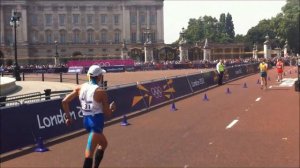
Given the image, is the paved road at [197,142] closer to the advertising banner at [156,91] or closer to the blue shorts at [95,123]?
the advertising banner at [156,91]

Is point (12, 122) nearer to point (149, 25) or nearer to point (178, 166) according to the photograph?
point (178, 166)

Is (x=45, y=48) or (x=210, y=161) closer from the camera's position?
(x=210, y=161)

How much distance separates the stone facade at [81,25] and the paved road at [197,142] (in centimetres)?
12483

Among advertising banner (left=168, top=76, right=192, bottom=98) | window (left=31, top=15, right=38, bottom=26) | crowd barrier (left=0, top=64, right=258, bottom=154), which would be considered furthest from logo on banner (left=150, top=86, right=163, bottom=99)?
window (left=31, top=15, right=38, bottom=26)

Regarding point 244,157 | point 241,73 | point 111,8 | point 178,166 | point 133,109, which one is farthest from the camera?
point 111,8

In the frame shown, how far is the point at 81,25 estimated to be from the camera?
15000 cm

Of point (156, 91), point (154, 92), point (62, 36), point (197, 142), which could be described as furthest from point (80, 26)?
point (197, 142)

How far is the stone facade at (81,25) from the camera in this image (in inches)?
5620

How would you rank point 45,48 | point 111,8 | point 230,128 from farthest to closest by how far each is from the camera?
1. point 111,8
2. point 45,48
3. point 230,128

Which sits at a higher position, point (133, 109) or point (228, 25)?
point (228, 25)

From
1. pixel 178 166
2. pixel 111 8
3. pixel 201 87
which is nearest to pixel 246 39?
pixel 111 8

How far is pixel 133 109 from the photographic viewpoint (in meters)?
20.7

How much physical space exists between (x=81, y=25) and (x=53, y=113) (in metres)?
137

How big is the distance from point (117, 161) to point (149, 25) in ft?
468
